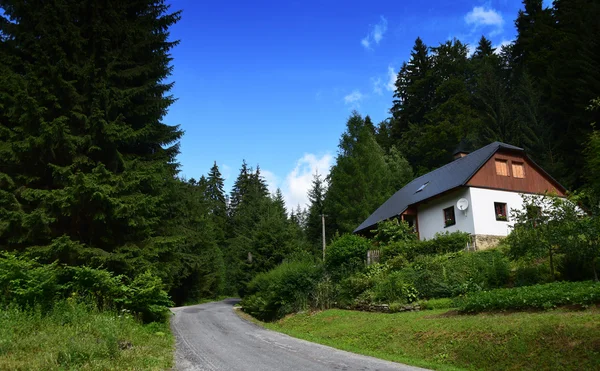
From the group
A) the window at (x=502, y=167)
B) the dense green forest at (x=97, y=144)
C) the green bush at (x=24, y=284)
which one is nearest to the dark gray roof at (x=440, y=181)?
the window at (x=502, y=167)

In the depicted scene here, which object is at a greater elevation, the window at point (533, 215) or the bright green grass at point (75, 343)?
the window at point (533, 215)

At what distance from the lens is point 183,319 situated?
1941 cm

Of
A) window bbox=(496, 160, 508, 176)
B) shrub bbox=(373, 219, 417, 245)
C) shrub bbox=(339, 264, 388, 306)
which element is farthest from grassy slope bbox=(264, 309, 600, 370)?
window bbox=(496, 160, 508, 176)

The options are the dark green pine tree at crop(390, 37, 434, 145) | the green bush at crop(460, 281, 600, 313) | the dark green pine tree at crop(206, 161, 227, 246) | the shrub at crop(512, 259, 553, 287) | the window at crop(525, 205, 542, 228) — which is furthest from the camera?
the dark green pine tree at crop(206, 161, 227, 246)

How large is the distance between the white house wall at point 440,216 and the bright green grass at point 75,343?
1862 cm

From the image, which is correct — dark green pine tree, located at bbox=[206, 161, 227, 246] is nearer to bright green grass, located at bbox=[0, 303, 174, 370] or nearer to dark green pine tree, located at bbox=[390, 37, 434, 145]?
dark green pine tree, located at bbox=[390, 37, 434, 145]

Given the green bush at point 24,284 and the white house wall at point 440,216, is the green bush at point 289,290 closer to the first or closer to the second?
the white house wall at point 440,216

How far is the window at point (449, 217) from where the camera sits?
25.8 meters

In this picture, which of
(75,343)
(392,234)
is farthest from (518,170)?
(75,343)

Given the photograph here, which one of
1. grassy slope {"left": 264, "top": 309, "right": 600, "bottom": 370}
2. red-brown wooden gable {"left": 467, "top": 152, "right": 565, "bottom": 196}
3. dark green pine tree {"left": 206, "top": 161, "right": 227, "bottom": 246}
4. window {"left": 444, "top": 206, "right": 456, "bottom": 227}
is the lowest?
grassy slope {"left": 264, "top": 309, "right": 600, "bottom": 370}

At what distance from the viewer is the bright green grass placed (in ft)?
26.9

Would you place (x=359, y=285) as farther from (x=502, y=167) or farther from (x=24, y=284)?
(x=502, y=167)

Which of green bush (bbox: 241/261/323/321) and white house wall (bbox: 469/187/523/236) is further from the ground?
white house wall (bbox: 469/187/523/236)

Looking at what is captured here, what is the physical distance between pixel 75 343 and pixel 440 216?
75.2 ft
